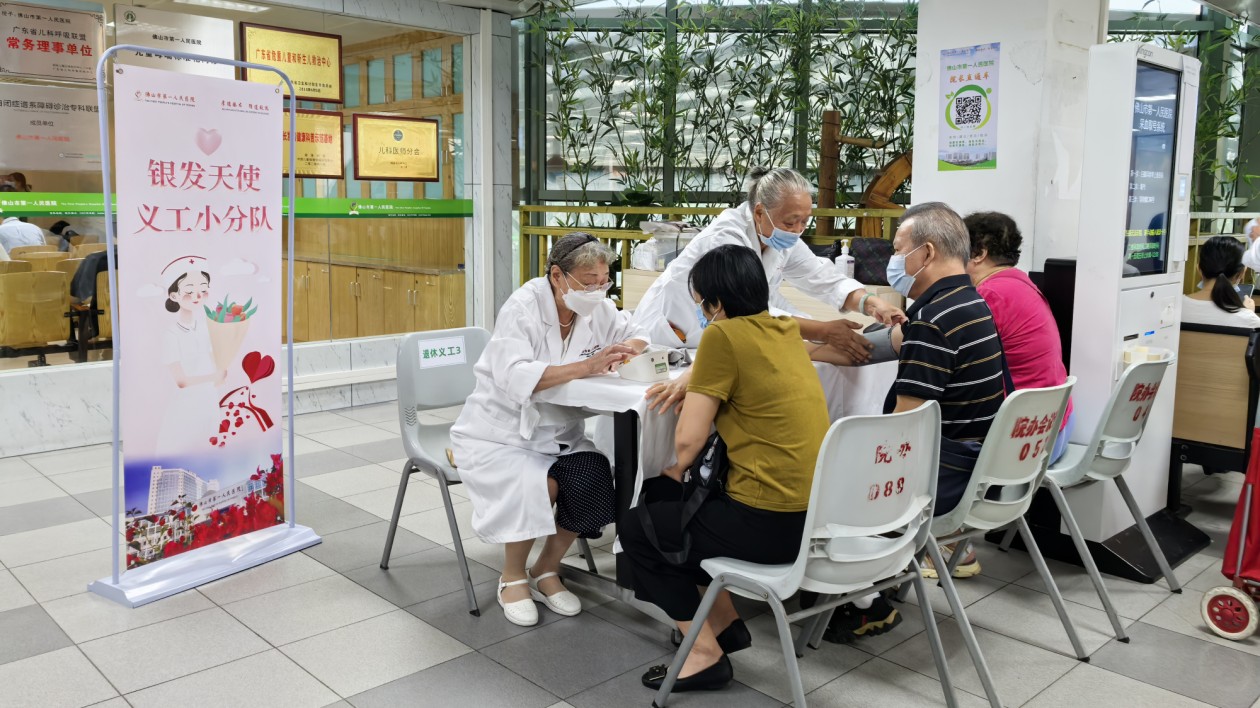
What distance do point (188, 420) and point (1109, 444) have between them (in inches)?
126

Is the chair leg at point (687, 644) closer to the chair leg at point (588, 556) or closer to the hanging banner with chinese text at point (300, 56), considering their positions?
the chair leg at point (588, 556)

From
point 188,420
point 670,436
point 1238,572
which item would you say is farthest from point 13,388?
point 1238,572

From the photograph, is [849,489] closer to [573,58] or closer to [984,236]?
[984,236]

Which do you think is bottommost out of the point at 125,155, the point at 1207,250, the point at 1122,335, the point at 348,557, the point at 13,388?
the point at 348,557

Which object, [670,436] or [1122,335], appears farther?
[1122,335]

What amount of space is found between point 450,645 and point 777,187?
187 cm

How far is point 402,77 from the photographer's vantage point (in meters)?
6.94

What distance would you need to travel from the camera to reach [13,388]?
17.1ft

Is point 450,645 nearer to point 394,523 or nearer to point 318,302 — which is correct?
point 394,523

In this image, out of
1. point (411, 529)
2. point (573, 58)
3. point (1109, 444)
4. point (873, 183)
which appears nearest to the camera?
point (1109, 444)

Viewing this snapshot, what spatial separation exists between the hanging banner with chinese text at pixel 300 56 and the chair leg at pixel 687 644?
15.6 feet

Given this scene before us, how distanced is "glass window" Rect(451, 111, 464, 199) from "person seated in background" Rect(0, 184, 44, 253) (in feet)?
9.39

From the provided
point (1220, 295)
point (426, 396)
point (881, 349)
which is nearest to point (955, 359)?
point (881, 349)

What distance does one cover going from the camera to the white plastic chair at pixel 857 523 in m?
2.23
